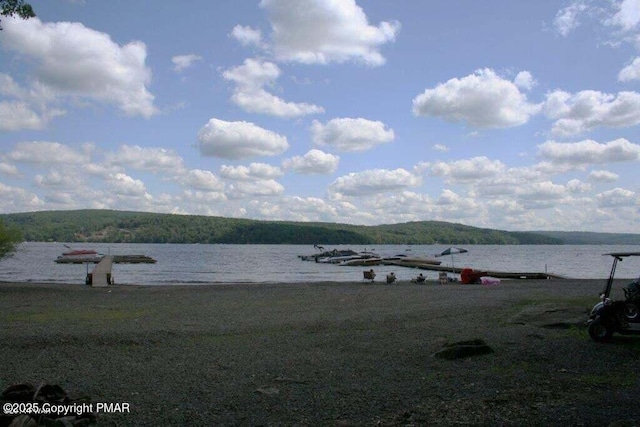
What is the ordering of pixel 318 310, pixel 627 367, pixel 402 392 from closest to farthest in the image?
1. pixel 402 392
2. pixel 627 367
3. pixel 318 310

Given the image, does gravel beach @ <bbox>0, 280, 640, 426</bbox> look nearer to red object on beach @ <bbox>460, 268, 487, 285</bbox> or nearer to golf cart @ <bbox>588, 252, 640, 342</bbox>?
golf cart @ <bbox>588, 252, 640, 342</bbox>

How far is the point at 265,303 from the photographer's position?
23.1 m

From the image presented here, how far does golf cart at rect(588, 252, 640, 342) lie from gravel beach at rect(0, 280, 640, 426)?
13.3 inches

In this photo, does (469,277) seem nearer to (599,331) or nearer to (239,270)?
(599,331)

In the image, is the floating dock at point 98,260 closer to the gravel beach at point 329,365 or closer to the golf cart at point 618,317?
the gravel beach at point 329,365

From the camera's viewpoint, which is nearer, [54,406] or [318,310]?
[54,406]

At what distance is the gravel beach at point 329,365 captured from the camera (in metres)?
7.02

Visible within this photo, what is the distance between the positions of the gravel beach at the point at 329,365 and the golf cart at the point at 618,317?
0.34 m

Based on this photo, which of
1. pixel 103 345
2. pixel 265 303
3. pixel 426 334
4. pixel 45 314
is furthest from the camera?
pixel 265 303

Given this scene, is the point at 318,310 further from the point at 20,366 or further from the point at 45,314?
the point at 20,366

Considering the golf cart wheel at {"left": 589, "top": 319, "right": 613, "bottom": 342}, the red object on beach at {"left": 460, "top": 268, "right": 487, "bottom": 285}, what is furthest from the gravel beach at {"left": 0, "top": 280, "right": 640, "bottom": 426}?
the red object on beach at {"left": 460, "top": 268, "right": 487, "bottom": 285}

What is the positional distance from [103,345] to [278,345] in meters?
4.22

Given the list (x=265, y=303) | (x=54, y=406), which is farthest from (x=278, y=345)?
(x=265, y=303)

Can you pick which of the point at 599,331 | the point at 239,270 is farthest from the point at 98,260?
the point at 599,331
